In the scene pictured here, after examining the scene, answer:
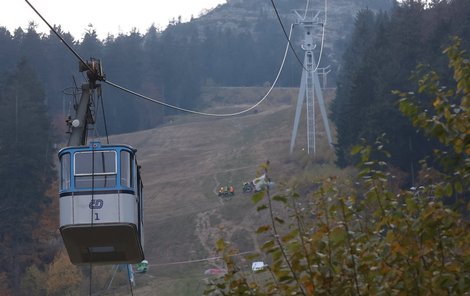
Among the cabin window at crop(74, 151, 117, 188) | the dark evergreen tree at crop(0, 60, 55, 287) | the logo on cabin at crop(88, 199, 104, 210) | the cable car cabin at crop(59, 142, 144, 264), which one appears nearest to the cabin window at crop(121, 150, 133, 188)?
the cable car cabin at crop(59, 142, 144, 264)

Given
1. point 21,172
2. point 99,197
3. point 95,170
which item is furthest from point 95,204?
point 21,172

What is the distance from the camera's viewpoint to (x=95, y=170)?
1970 cm

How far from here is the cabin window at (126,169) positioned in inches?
778

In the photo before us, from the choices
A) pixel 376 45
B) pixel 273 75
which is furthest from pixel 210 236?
pixel 273 75

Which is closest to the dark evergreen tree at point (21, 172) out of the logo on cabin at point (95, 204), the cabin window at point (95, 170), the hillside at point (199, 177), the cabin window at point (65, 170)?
the hillside at point (199, 177)

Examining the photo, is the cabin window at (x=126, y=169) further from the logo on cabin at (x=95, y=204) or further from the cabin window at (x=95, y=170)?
the logo on cabin at (x=95, y=204)

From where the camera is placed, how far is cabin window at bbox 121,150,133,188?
64.8 ft

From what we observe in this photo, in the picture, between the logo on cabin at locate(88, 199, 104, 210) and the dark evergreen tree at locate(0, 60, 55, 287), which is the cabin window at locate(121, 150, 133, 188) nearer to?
the logo on cabin at locate(88, 199, 104, 210)

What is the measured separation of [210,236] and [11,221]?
11.9 metres

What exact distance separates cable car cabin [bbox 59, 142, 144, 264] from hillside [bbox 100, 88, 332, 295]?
17444 mm

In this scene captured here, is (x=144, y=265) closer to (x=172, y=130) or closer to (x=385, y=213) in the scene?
(x=385, y=213)

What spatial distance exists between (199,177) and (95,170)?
216ft

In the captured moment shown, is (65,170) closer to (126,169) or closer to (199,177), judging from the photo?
(126,169)

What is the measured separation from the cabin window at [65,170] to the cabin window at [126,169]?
99 centimetres
